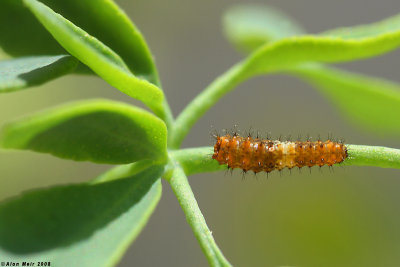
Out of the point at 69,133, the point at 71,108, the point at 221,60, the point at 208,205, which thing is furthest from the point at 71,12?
the point at 221,60

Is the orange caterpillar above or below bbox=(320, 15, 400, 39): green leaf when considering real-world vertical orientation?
below

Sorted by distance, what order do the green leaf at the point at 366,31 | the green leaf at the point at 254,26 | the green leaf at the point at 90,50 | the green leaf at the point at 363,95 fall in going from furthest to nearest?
the green leaf at the point at 254,26, the green leaf at the point at 363,95, the green leaf at the point at 366,31, the green leaf at the point at 90,50

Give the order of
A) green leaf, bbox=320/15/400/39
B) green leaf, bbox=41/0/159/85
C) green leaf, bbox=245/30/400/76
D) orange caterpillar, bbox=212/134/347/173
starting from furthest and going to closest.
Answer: green leaf, bbox=320/15/400/39 < orange caterpillar, bbox=212/134/347/173 < green leaf, bbox=245/30/400/76 < green leaf, bbox=41/0/159/85

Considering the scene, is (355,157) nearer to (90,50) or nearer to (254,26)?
(90,50)

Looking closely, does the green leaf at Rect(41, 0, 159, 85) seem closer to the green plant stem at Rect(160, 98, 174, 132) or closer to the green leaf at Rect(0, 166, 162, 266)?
the green plant stem at Rect(160, 98, 174, 132)

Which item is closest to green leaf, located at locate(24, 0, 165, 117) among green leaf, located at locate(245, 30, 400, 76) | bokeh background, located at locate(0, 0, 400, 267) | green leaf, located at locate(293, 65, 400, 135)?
green leaf, located at locate(245, 30, 400, 76)

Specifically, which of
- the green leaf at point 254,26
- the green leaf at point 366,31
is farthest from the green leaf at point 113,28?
the green leaf at point 254,26

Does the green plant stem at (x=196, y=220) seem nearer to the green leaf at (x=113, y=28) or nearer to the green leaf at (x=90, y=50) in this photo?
the green leaf at (x=90, y=50)
